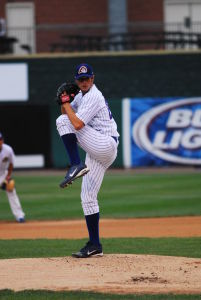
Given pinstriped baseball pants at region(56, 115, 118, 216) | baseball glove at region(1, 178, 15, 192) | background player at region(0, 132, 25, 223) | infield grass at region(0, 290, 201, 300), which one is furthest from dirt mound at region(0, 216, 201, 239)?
infield grass at region(0, 290, 201, 300)

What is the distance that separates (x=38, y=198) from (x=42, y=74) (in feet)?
32.9

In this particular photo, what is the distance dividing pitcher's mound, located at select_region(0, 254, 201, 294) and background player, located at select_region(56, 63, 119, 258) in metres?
0.58

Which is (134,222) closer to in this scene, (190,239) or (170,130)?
(190,239)

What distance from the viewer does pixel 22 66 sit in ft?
97.2

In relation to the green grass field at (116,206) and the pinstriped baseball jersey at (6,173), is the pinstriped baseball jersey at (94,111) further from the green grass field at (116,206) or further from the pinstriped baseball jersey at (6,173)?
the pinstriped baseball jersey at (6,173)

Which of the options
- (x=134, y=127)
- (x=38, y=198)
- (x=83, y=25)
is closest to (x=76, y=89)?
(x=38, y=198)

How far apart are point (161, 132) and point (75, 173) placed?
2048cm

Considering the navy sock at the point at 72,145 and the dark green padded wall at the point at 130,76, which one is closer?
the navy sock at the point at 72,145

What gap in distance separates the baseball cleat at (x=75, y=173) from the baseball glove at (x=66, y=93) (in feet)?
2.36

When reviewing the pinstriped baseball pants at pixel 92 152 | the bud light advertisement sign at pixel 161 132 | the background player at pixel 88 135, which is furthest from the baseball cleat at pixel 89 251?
the bud light advertisement sign at pixel 161 132

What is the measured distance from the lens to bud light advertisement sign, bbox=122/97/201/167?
29.1 m

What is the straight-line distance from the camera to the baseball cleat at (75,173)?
29.3 ft

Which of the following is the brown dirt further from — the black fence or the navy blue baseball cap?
the black fence

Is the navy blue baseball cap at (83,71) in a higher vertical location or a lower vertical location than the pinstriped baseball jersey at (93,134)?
higher
